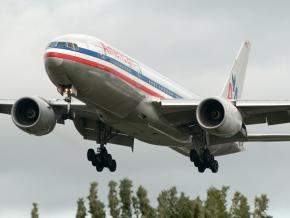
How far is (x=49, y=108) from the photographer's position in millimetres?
51344

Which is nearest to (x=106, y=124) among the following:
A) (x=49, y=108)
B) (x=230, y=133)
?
(x=49, y=108)

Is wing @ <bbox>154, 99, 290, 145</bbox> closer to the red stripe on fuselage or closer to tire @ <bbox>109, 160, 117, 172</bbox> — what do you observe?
the red stripe on fuselage

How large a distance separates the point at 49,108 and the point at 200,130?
7.90m

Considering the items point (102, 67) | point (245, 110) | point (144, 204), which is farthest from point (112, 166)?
point (102, 67)

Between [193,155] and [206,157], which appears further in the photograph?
[193,155]

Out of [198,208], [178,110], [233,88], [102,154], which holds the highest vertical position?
[233,88]

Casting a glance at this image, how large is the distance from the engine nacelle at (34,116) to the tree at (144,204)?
5.47 meters

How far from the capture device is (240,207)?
5866 cm

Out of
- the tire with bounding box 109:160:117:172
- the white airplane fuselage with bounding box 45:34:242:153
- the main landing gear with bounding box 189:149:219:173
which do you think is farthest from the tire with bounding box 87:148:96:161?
the main landing gear with bounding box 189:149:219:173

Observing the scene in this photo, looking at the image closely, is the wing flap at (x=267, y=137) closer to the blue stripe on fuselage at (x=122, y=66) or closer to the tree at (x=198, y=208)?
the tree at (x=198, y=208)

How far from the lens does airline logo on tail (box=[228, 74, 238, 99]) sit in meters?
62.7

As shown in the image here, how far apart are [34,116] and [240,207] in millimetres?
13928

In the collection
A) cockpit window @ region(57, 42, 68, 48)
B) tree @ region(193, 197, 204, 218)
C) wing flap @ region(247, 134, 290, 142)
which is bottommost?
tree @ region(193, 197, 204, 218)

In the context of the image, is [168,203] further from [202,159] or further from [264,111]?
[264,111]
